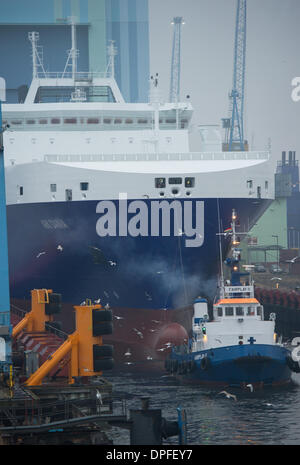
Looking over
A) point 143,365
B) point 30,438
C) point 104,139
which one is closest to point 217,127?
point 104,139

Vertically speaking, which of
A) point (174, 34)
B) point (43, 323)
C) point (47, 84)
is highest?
point (174, 34)

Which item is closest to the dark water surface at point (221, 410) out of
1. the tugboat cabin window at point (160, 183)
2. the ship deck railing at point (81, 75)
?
the tugboat cabin window at point (160, 183)

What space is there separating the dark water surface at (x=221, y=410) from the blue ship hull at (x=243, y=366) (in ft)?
1.80

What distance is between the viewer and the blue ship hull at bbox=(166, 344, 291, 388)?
1554 inches

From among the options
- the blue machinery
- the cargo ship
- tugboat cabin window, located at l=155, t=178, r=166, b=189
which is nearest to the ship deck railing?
the cargo ship

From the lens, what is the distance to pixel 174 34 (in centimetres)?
8669

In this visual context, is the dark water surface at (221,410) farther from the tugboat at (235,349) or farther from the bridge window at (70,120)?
the bridge window at (70,120)

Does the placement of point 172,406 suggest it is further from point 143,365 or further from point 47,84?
point 47,84

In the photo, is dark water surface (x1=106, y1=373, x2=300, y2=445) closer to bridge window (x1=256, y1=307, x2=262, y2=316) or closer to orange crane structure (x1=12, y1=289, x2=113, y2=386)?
orange crane structure (x1=12, y1=289, x2=113, y2=386)

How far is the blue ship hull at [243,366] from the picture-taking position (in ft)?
129

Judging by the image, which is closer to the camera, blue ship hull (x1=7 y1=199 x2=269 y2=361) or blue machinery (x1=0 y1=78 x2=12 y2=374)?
blue machinery (x1=0 y1=78 x2=12 y2=374)

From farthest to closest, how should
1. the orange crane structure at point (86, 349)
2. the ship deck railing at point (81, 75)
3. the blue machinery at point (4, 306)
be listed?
the ship deck railing at point (81, 75)
the orange crane structure at point (86, 349)
the blue machinery at point (4, 306)

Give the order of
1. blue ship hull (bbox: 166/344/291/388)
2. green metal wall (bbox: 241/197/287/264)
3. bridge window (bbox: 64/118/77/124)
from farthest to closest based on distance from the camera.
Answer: green metal wall (bbox: 241/197/287/264), bridge window (bbox: 64/118/77/124), blue ship hull (bbox: 166/344/291/388)

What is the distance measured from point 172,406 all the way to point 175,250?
43.9 feet
